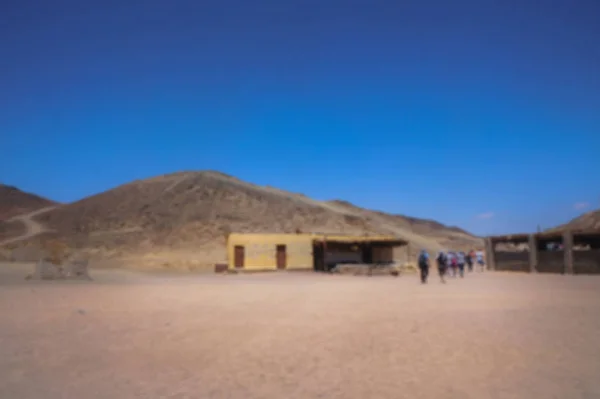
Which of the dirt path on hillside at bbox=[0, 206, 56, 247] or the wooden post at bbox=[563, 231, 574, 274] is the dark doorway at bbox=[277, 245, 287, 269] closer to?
the wooden post at bbox=[563, 231, 574, 274]

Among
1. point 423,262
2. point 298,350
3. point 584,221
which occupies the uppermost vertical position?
point 584,221

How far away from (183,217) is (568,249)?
5146 centimetres

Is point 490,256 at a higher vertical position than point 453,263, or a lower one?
higher

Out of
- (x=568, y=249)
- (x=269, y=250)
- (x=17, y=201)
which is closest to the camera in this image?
(x=568, y=249)

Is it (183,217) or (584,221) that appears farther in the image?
(183,217)

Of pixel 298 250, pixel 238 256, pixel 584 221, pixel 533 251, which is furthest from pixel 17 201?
pixel 533 251

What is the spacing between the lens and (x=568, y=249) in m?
36.4

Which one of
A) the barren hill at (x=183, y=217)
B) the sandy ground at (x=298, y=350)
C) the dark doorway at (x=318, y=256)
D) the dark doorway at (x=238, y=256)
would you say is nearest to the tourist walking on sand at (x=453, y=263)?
the dark doorway at (x=318, y=256)

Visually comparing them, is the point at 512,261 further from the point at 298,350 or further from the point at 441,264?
the point at 298,350

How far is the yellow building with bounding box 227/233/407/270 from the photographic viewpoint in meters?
44.5

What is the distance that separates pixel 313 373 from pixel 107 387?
2701 mm

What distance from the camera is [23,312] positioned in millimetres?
14070

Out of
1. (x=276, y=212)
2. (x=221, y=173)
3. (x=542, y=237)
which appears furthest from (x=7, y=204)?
(x=542, y=237)

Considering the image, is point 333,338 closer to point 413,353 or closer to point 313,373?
point 413,353
